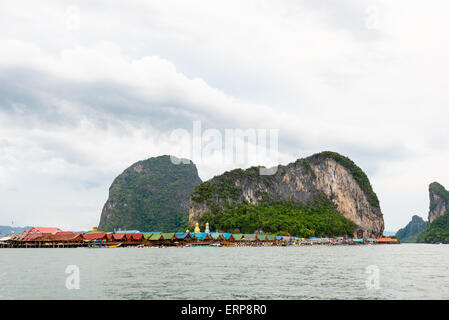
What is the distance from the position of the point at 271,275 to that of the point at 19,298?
71.4 feet

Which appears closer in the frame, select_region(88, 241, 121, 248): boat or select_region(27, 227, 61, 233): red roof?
select_region(88, 241, 121, 248): boat

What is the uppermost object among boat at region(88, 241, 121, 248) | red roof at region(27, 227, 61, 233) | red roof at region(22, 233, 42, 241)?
red roof at region(27, 227, 61, 233)

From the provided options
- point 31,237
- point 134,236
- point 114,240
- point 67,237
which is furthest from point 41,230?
point 134,236

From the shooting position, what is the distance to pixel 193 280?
33469 millimetres

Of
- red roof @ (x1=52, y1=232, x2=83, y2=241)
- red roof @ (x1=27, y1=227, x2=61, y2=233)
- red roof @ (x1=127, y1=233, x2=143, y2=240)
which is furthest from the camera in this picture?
red roof @ (x1=27, y1=227, x2=61, y2=233)

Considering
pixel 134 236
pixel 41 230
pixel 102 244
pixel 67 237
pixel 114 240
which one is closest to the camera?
pixel 102 244

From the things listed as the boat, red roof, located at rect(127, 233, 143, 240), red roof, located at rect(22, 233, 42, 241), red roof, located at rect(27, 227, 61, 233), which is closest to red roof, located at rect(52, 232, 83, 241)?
the boat

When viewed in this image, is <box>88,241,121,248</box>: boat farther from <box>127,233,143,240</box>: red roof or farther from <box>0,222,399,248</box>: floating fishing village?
<box>127,233,143,240</box>: red roof

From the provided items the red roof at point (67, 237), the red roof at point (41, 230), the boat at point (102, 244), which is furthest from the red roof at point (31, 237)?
the boat at point (102, 244)

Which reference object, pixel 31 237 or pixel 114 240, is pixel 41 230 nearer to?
pixel 31 237

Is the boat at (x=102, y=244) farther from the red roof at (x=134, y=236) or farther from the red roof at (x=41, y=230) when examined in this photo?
the red roof at (x=41, y=230)

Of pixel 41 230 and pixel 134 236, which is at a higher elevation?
pixel 41 230

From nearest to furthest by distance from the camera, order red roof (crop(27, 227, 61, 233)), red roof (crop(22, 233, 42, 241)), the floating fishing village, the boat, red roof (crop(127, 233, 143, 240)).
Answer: the boat → the floating fishing village → red roof (crop(22, 233, 42, 241)) → red roof (crop(127, 233, 143, 240)) → red roof (crop(27, 227, 61, 233))
